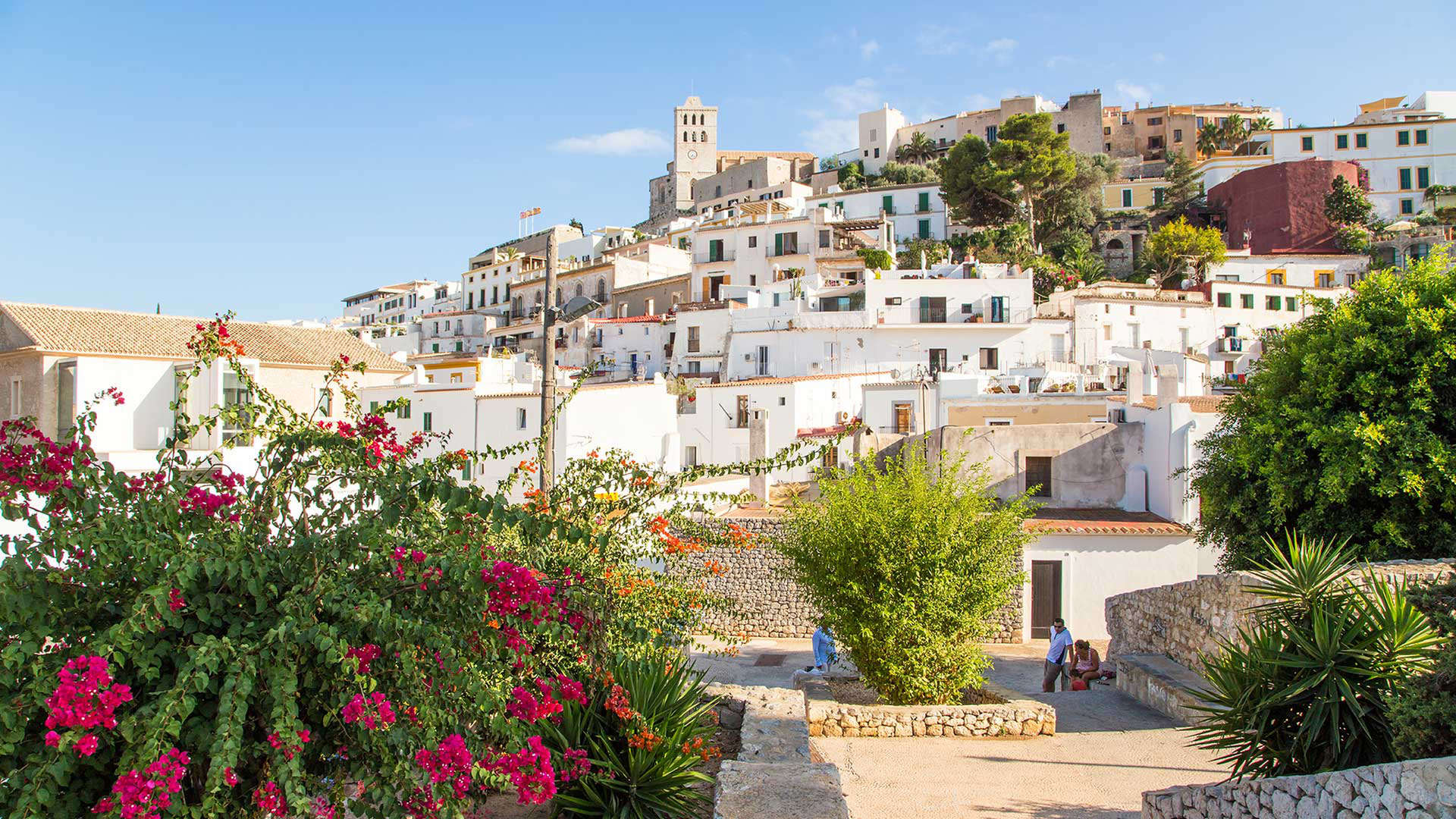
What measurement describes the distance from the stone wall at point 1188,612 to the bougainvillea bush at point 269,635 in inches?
290

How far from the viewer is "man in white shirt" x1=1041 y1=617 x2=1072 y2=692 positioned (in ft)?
43.5

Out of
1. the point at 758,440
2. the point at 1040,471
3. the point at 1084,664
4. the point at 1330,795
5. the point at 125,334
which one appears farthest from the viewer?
the point at 758,440

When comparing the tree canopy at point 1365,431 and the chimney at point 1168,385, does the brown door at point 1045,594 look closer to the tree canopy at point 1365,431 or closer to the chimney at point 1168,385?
the chimney at point 1168,385

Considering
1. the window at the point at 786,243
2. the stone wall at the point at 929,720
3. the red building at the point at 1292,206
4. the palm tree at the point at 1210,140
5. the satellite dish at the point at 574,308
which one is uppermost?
the palm tree at the point at 1210,140

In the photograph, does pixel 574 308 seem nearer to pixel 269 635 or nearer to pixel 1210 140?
pixel 269 635

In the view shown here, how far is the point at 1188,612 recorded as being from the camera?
471 inches

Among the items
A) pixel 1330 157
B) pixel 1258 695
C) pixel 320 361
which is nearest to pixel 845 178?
pixel 1330 157

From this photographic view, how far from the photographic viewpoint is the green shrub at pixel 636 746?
20.0ft

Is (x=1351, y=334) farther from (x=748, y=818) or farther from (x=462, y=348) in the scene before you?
(x=462, y=348)

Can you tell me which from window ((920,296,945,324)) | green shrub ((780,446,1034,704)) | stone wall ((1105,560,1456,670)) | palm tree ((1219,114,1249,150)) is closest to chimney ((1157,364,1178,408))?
stone wall ((1105,560,1456,670))

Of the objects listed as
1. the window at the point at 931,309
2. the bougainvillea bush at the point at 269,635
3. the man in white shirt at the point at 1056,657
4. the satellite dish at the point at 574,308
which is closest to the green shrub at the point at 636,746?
the bougainvillea bush at the point at 269,635

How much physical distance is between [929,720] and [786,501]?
39.5ft

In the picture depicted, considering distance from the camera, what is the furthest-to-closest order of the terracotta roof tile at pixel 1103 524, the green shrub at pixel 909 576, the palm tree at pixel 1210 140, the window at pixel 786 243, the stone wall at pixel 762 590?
the palm tree at pixel 1210 140 → the window at pixel 786 243 → the stone wall at pixel 762 590 → the terracotta roof tile at pixel 1103 524 → the green shrub at pixel 909 576

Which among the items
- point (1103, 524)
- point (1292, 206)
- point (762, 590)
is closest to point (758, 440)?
point (762, 590)
